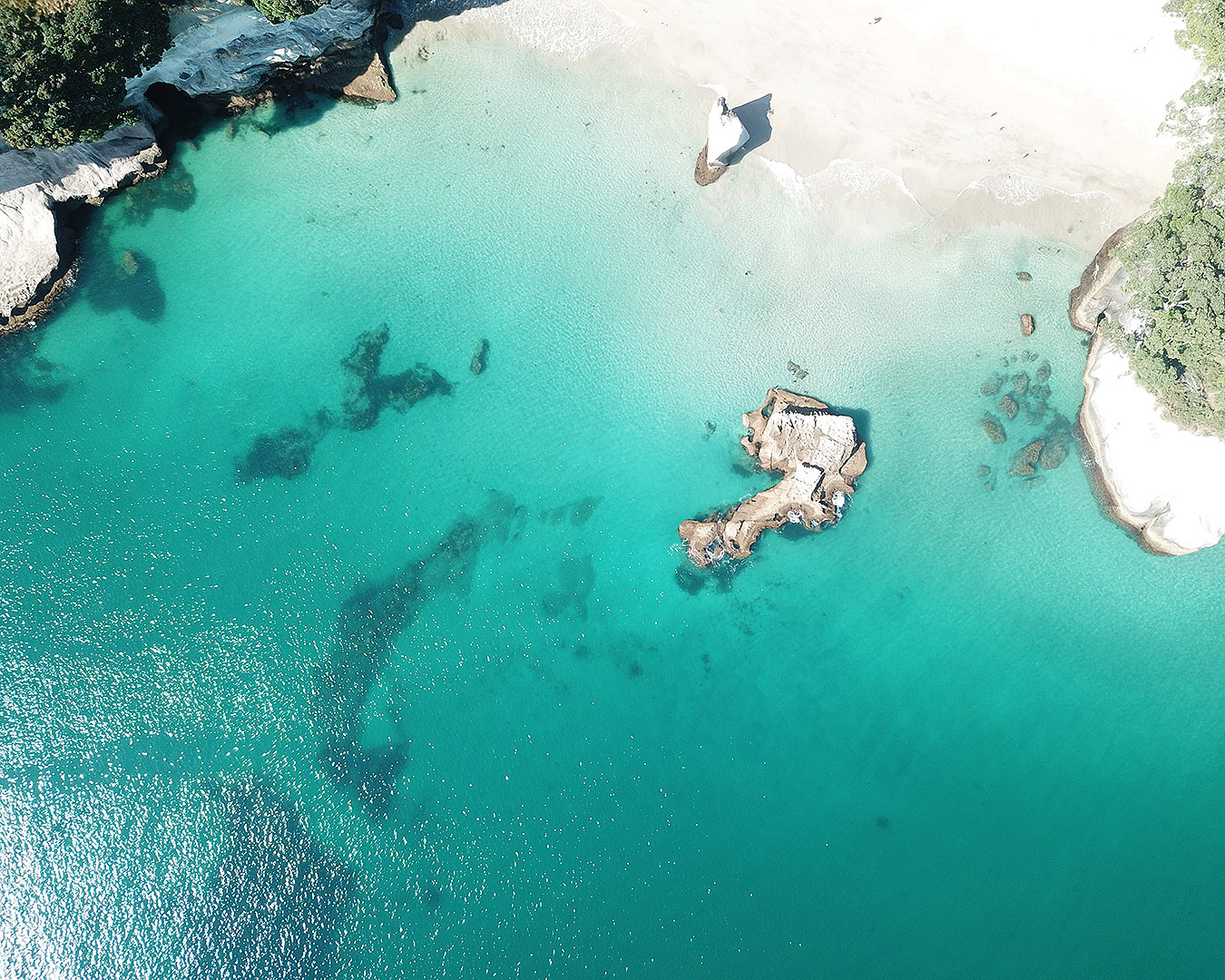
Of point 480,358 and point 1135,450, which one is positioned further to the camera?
point 480,358

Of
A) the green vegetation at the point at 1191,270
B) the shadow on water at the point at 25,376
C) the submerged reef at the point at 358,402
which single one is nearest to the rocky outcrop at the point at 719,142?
the submerged reef at the point at 358,402

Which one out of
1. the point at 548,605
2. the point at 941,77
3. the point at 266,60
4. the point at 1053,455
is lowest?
the point at 548,605

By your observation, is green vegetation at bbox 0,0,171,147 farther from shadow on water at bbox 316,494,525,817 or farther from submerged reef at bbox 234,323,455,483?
shadow on water at bbox 316,494,525,817

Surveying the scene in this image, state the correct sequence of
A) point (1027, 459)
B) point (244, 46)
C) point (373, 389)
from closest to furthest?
point (244, 46) < point (373, 389) < point (1027, 459)

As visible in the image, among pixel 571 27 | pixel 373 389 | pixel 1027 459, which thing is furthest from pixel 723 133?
pixel 1027 459

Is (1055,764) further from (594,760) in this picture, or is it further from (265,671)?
(265,671)

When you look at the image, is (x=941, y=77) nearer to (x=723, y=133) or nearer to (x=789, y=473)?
(x=723, y=133)

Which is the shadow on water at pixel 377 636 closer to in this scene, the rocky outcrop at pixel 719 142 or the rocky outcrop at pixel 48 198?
the rocky outcrop at pixel 719 142
